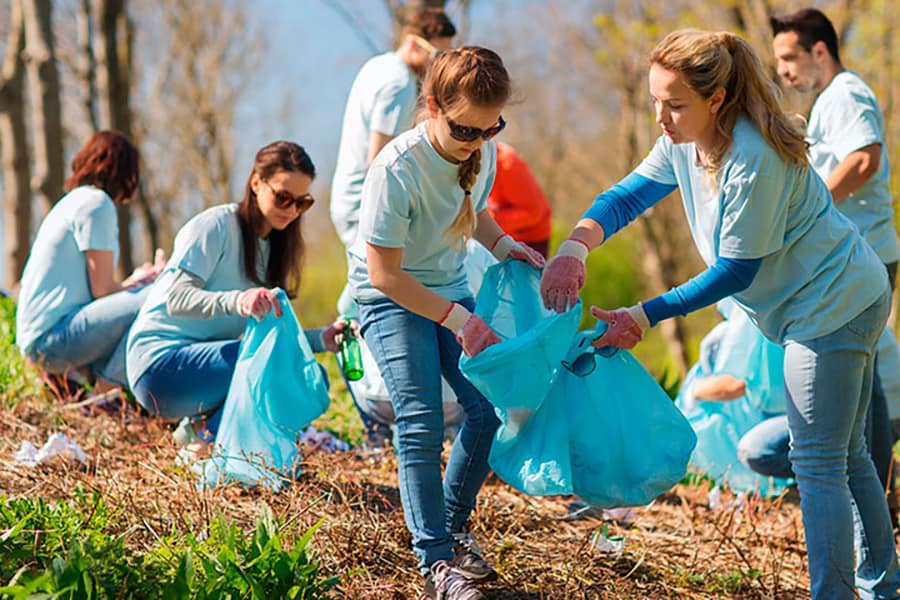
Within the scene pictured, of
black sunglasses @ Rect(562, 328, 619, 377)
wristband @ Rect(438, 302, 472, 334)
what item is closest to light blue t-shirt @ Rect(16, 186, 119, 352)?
wristband @ Rect(438, 302, 472, 334)

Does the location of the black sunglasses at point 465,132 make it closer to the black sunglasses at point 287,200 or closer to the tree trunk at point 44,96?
the black sunglasses at point 287,200

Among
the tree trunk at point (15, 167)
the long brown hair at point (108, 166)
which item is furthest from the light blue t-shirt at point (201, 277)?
the tree trunk at point (15, 167)

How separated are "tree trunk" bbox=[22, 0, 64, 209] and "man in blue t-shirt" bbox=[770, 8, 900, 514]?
579 centimetres

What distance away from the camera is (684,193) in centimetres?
280

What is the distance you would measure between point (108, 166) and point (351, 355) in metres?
1.77

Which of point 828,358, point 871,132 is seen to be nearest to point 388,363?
point 828,358

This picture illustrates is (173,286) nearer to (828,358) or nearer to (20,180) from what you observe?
(828,358)

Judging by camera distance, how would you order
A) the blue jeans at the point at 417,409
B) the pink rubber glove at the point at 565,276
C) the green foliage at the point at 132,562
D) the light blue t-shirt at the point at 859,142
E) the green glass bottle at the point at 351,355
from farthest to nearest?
the light blue t-shirt at the point at 859,142, the green glass bottle at the point at 351,355, the pink rubber glove at the point at 565,276, the blue jeans at the point at 417,409, the green foliage at the point at 132,562

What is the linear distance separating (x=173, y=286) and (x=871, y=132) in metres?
2.65

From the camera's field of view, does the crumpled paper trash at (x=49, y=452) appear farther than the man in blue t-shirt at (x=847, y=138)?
No

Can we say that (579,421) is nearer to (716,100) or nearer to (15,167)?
(716,100)

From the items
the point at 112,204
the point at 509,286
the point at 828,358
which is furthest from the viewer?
the point at 112,204

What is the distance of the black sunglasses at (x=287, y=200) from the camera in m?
3.60

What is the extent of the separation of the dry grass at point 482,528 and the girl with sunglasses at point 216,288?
299mm
